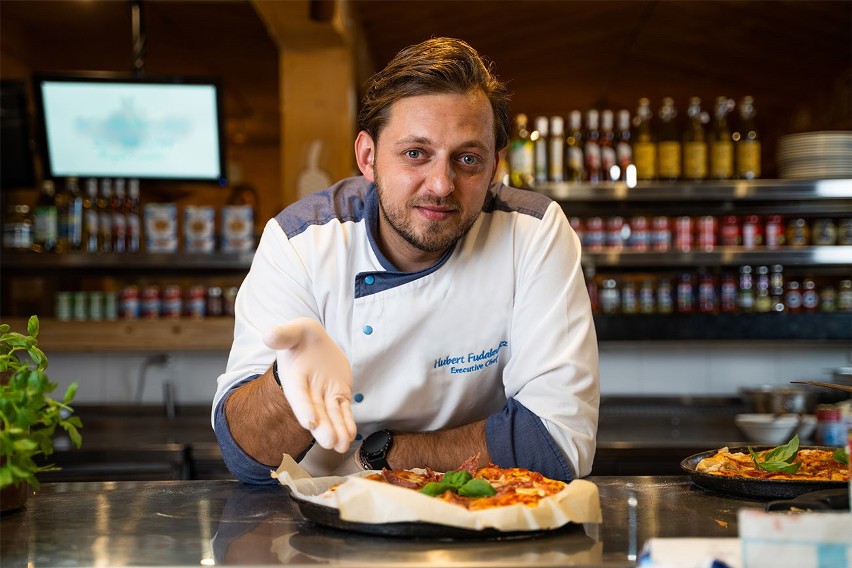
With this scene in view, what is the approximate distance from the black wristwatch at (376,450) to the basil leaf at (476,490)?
0.45m

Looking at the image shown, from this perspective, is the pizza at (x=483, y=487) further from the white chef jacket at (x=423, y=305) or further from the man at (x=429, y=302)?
the white chef jacket at (x=423, y=305)

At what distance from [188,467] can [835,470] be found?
226 cm

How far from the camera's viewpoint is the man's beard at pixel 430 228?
173cm

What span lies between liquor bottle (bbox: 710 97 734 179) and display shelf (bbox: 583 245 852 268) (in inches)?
12.6

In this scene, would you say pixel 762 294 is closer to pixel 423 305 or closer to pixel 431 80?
pixel 423 305

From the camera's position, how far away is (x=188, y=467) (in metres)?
3.19

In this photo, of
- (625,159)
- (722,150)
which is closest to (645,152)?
(625,159)

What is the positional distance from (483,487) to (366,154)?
2.94 ft

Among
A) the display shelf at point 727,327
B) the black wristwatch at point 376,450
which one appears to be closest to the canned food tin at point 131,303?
the display shelf at point 727,327

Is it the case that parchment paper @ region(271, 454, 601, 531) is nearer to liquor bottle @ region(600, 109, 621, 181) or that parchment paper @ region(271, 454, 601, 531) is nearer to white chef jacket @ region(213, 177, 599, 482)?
white chef jacket @ region(213, 177, 599, 482)

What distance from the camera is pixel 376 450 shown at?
1.69 m

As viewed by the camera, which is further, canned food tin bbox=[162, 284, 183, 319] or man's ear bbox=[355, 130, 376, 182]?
canned food tin bbox=[162, 284, 183, 319]

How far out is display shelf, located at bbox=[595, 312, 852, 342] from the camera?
376cm

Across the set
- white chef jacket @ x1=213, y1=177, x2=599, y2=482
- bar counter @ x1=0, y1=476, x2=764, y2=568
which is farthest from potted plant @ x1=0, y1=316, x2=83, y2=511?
white chef jacket @ x1=213, y1=177, x2=599, y2=482
